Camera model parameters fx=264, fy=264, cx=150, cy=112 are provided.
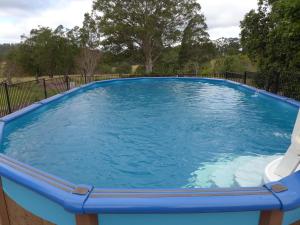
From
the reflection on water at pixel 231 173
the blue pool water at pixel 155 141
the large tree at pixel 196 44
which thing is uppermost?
the large tree at pixel 196 44

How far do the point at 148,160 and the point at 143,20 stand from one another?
17.7 meters

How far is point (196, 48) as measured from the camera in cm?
2361

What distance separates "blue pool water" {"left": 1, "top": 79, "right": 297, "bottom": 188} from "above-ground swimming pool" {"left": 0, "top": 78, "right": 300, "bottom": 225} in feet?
0.06

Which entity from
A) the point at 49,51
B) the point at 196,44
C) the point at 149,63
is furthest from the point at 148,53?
the point at 49,51

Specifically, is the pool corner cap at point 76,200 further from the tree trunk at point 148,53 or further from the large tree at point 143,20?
the tree trunk at point 148,53

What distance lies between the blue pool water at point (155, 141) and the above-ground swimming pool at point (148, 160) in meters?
0.02

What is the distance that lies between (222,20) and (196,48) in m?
3.92

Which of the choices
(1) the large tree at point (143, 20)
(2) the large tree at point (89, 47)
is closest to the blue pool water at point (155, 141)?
(1) the large tree at point (143, 20)

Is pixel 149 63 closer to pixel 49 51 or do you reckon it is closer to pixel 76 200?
pixel 49 51

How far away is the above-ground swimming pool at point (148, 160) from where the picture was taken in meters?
1.65

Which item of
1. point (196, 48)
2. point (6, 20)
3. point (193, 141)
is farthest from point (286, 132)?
point (196, 48)

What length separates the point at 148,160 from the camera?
13.7 feet

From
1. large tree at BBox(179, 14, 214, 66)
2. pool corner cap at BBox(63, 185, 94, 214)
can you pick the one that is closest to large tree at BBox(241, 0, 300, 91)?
pool corner cap at BBox(63, 185, 94, 214)

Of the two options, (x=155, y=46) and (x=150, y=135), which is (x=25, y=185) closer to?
(x=150, y=135)
